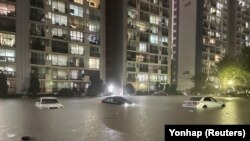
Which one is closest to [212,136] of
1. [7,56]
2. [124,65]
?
[7,56]

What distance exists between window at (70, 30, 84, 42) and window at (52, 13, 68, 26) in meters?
3.06

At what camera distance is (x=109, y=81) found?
314 feet

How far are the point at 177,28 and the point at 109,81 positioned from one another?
167 ft

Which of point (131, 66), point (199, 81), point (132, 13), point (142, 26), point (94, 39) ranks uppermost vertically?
point (132, 13)

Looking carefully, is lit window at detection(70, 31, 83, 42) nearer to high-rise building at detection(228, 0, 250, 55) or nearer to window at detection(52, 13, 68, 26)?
window at detection(52, 13, 68, 26)

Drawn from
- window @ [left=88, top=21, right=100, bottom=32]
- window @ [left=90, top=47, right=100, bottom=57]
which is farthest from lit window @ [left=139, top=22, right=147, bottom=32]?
window @ [left=90, top=47, right=100, bottom=57]

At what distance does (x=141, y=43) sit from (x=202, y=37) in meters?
35.8

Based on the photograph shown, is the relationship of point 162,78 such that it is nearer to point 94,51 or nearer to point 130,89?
point 130,89

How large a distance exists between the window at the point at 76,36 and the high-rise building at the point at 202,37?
167ft

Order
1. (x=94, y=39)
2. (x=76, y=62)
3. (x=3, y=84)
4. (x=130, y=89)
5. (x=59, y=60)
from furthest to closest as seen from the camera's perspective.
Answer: (x=130, y=89)
(x=94, y=39)
(x=76, y=62)
(x=59, y=60)
(x=3, y=84)

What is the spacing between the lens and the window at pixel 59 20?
255 ft

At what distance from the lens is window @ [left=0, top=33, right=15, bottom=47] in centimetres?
6725

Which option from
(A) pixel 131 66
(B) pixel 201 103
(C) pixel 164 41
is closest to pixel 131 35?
(A) pixel 131 66

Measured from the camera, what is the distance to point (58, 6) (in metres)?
79.3
